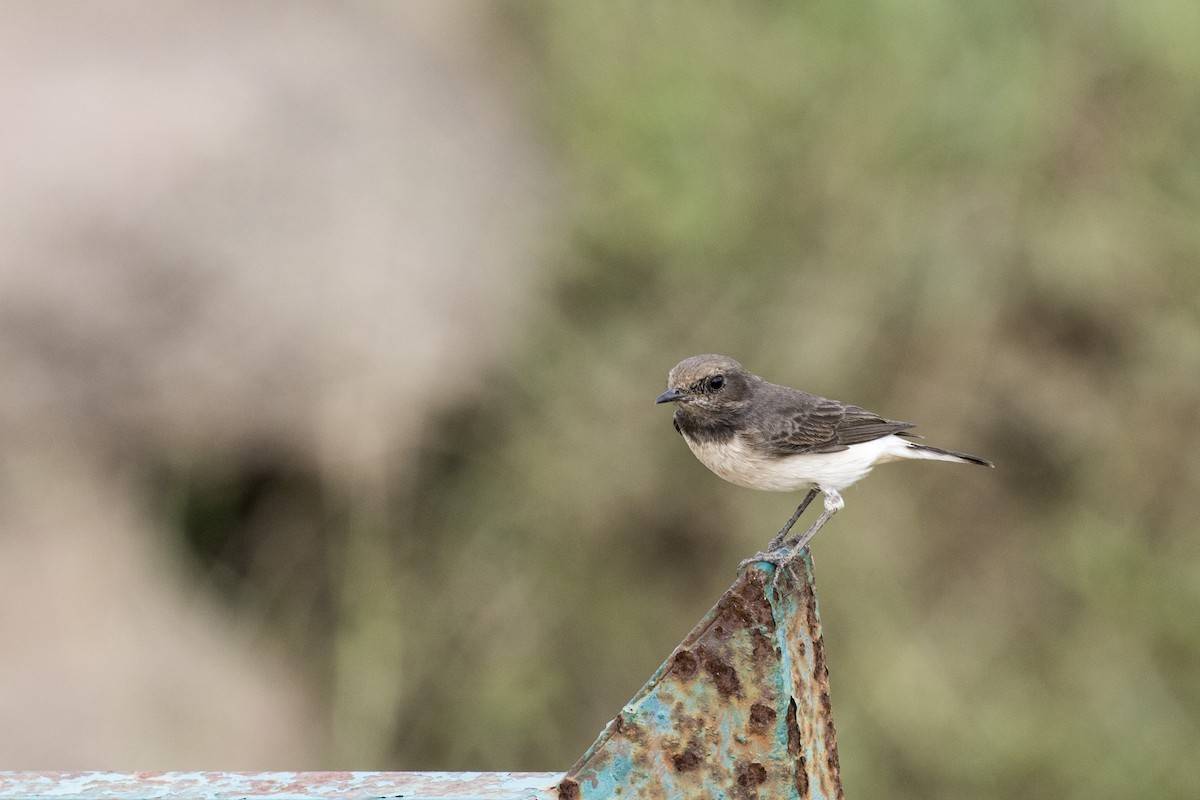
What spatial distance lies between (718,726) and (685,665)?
81 mm

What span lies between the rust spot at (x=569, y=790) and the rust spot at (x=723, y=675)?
20cm

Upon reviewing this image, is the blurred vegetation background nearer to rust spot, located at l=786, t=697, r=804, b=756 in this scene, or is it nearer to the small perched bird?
the small perched bird

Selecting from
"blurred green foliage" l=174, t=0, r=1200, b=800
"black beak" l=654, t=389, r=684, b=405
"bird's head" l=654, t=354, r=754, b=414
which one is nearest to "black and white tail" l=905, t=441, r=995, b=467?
"bird's head" l=654, t=354, r=754, b=414

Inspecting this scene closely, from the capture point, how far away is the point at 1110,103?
5711mm

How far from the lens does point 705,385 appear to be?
10.6ft

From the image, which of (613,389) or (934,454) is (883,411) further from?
(934,454)

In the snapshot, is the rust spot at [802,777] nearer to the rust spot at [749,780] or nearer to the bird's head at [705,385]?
the rust spot at [749,780]

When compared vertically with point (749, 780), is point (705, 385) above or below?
above

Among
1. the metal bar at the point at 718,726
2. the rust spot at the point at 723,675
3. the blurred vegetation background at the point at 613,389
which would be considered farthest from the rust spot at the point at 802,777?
the blurred vegetation background at the point at 613,389

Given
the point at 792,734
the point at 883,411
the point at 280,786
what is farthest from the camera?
the point at 883,411

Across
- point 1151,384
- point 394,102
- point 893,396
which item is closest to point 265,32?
point 394,102

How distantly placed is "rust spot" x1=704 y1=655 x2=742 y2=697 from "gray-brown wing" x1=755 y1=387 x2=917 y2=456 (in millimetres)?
1627

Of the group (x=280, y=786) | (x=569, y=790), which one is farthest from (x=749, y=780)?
(x=280, y=786)

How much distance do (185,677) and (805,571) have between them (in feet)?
15.8
